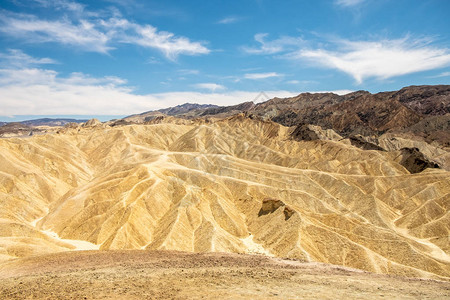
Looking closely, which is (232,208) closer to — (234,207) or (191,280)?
(234,207)

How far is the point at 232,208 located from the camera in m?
68.3

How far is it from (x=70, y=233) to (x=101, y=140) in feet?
331

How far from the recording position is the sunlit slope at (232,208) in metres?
49.6

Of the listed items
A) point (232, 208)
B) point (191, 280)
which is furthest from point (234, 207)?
point (191, 280)

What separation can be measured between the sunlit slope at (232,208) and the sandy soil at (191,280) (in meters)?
14.1

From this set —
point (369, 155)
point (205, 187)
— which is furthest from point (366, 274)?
point (369, 155)

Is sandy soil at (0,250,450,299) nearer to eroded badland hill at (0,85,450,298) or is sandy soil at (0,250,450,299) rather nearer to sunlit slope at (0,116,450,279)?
eroded badland hill at (0,85,450,298)

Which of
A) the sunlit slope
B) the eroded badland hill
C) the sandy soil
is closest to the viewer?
the sandy soil

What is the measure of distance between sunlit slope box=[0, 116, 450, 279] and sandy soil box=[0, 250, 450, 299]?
556 inches

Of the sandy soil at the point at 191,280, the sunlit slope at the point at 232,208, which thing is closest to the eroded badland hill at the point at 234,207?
the sunlit slope at the point at 232,208

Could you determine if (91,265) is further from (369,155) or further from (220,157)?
(369,155)

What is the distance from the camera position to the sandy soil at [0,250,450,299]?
857 inches

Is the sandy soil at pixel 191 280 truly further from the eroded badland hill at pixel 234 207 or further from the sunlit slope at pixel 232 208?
the sunlit slope at pixel 232 208

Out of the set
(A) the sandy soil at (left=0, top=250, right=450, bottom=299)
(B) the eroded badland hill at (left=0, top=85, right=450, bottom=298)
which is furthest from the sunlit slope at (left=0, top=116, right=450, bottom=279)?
(A) the sandy soil at (left=0, top=250, right=450, bottom=299)
